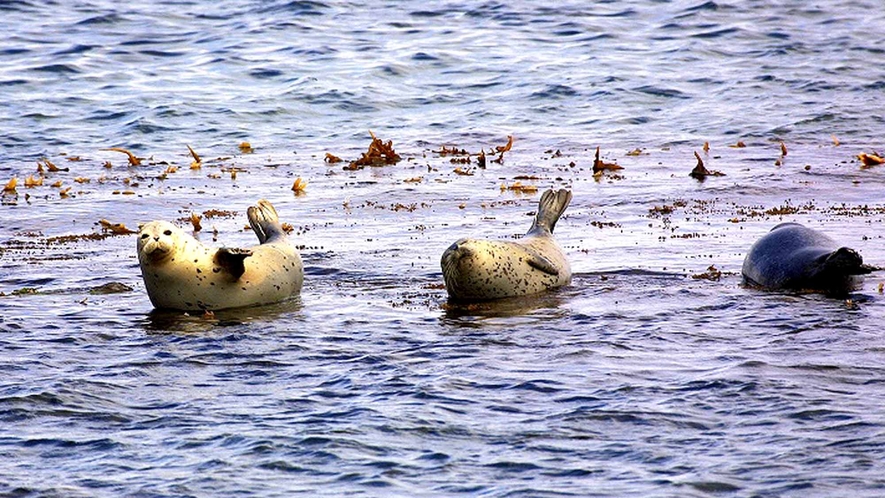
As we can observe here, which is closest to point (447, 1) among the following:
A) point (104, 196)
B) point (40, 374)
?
point (104, 196)

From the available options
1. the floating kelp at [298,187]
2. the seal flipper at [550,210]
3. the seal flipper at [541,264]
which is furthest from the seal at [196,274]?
the floating kelp at [298,187]

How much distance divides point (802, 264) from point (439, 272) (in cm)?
247

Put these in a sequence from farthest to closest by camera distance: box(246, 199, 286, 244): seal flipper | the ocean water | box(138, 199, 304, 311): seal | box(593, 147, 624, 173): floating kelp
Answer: box(593, 147, 624, 173): floating kelp
box(246, 199, 286, 244): seal flipper
box(138, 199, 304, 311): seal
the ocean water

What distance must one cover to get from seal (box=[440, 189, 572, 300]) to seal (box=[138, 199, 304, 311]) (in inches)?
44.9

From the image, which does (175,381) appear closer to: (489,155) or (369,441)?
(369,441)

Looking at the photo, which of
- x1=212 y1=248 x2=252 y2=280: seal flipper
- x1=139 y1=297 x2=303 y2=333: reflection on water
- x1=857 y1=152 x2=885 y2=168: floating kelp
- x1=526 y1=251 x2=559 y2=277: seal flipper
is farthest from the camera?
x1=857 y1=152 x2=885 y2=168: floating kelp

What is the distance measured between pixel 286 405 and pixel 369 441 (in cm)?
66

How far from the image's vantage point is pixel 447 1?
28750mm

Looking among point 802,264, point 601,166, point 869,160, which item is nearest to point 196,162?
point 601,166

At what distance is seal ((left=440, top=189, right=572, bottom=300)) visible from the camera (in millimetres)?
8516

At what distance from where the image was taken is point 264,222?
31.4ft

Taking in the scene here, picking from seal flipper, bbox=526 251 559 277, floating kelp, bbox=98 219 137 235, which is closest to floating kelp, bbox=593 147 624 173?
floating kelp, bbox=98 219 137 235

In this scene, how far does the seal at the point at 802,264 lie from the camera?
27.5 feet

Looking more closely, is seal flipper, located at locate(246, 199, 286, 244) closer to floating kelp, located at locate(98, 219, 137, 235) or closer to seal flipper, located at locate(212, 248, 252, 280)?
seal flipper, located at locate(212, 248, 252, 280)
